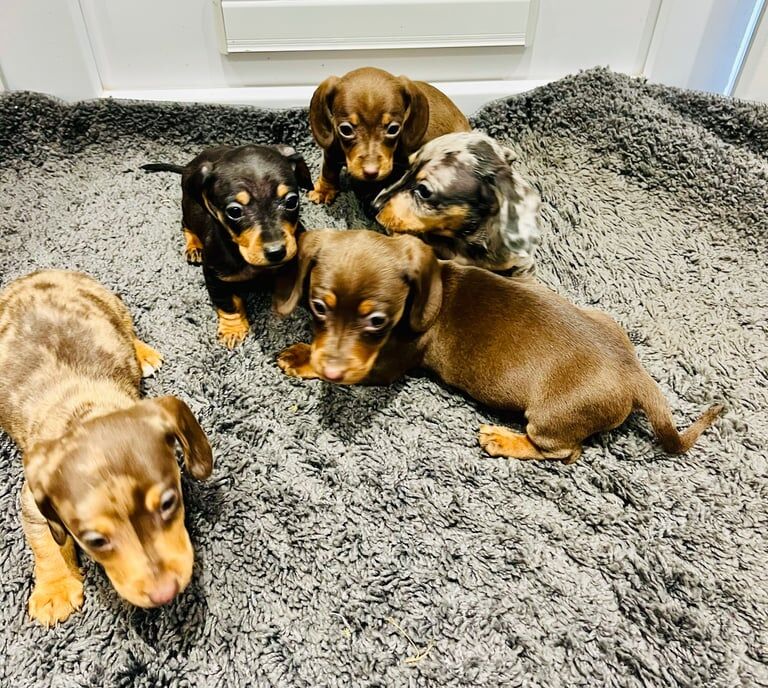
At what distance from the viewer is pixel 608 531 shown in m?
2.23

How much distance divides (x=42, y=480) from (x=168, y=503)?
30cm

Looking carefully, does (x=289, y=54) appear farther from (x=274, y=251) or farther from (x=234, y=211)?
(x=274, y=251)

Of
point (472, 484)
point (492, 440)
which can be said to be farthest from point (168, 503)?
point (492, 440)

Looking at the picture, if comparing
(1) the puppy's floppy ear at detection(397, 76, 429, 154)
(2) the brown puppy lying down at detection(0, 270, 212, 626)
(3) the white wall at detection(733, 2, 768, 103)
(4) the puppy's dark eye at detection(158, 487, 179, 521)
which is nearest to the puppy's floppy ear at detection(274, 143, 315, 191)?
(1) the puppy's floppy ear at detection(397, 76, 429, 154)

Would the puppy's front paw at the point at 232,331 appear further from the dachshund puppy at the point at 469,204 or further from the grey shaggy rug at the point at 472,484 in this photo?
the dachshund puppy at the point at 469,204

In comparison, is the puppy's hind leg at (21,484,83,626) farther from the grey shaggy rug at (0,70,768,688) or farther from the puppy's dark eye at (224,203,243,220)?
the puppy's dark eye at (224,203,243,220)

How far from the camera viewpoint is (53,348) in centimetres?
224

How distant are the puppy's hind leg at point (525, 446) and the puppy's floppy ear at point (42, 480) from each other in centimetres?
134

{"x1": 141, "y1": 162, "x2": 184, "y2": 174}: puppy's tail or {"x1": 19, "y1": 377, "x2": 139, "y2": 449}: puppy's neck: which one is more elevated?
{"x1": 19, "y1": 377, "x2": 139, "y2": 449}: puppy's neck

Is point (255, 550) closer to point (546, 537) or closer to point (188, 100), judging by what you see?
point (546, 537)

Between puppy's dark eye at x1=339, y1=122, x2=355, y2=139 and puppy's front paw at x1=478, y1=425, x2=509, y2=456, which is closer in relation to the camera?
puppy's front paw at x1=478, y1=425, x2=509, y2=456

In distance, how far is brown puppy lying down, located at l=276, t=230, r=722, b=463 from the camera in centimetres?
223

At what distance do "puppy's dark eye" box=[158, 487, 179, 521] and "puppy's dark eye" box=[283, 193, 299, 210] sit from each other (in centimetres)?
114

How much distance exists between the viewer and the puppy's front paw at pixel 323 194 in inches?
131
